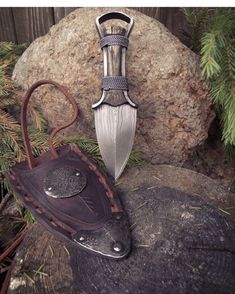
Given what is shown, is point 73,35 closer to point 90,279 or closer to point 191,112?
point 191,112

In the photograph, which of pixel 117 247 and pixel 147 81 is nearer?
pixel 117 247

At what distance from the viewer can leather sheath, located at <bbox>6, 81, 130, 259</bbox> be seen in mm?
886

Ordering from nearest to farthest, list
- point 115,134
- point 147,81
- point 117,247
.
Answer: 1. point 117,247
2. point 115,134
3. point 147,81

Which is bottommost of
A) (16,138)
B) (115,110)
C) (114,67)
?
(16,138)

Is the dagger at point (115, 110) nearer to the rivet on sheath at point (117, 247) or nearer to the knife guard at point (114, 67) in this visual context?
the knife guard at point (114, 67)

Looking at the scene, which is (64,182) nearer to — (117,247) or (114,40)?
(117,247)

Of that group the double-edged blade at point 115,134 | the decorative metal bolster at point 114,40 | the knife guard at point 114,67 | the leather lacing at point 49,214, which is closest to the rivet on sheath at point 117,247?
the leather lacing at point 49,214

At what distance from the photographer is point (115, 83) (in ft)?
3.64

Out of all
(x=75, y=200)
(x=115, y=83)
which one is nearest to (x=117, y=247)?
(x=75, y=200)

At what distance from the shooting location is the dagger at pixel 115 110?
1.11m

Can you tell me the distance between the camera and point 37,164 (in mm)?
1088

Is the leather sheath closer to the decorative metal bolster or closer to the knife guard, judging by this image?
the knife guard

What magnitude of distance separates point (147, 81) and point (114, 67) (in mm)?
170

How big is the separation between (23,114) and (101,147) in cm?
26
